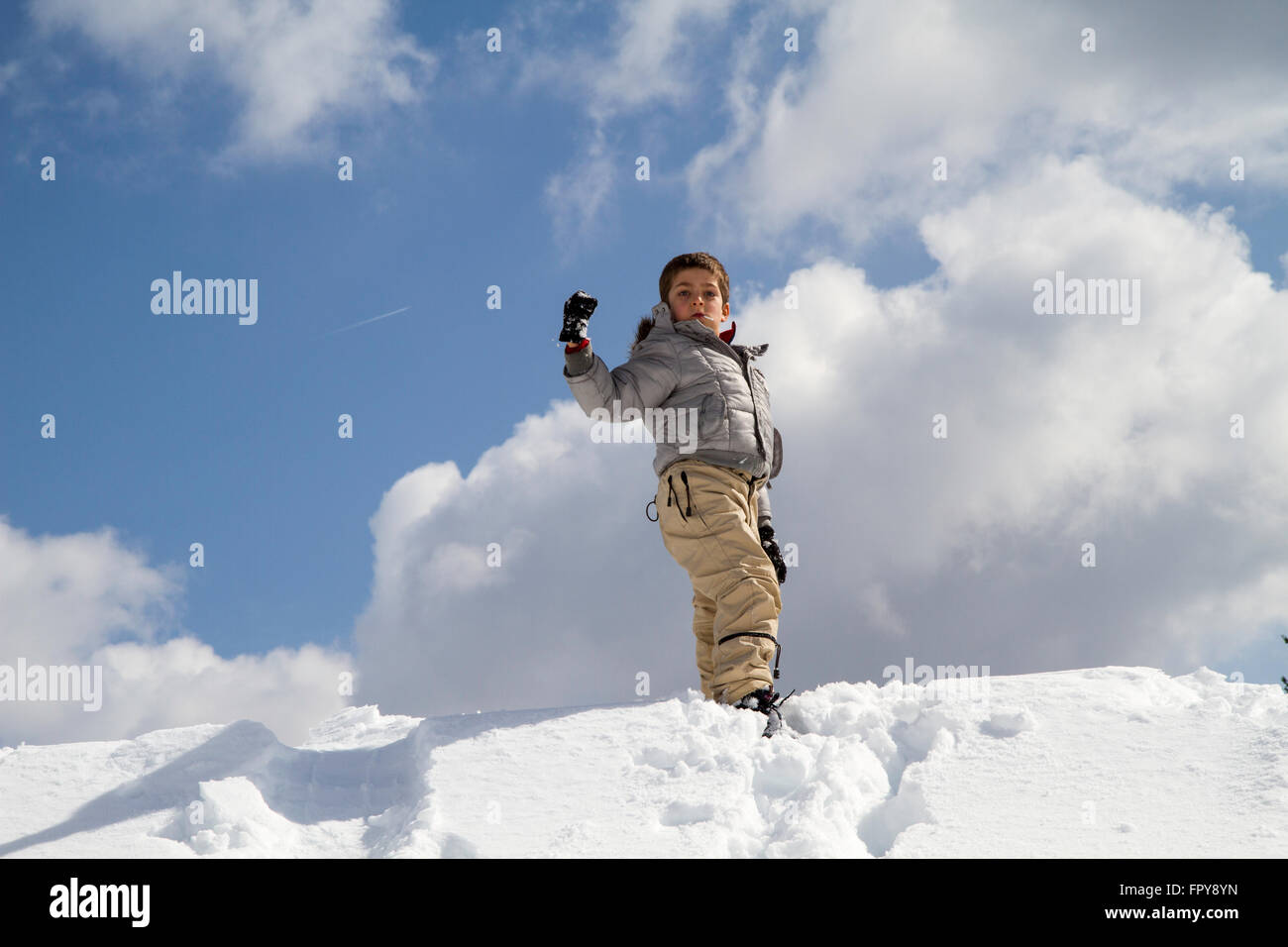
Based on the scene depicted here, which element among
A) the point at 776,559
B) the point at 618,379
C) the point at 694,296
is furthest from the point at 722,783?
the point at 694,296

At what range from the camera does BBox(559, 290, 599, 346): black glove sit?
553cm

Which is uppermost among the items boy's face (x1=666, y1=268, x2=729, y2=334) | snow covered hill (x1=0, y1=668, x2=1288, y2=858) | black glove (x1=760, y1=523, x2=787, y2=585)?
boy's face (x1=666, y1=268, x2=729, y2=334)

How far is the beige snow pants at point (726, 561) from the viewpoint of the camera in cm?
566

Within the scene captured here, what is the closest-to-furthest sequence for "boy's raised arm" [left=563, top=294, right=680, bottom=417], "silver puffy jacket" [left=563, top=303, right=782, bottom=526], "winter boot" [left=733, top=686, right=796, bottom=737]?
"winter boot" [left=733, top=686, right=796, bottom=737] < "boy's raised arm" [left=563, top=294, right=680, bottom=417] < "silver puffy jacket" [left=563, top=303, right=782, bottom=526]

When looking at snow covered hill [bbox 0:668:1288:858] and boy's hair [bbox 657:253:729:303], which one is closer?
snow covered hill [bbox 0:668:1288:858]

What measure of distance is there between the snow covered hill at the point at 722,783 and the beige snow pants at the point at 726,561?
0.32m

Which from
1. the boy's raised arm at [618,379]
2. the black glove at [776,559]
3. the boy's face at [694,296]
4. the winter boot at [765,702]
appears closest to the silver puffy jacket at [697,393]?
the boy's raised arm at [618,379]

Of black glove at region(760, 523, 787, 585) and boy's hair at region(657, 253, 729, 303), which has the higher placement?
boy's hair at region(657, 253, 729, 303)

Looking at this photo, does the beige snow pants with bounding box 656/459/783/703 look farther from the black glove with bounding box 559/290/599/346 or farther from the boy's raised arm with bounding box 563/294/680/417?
the black glove with bounding box 559/290/599/346

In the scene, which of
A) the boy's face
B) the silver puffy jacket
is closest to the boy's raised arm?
the silver puffy jacket

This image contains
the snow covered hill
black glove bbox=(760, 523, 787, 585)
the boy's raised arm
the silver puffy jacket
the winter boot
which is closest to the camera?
the snow covered hill
